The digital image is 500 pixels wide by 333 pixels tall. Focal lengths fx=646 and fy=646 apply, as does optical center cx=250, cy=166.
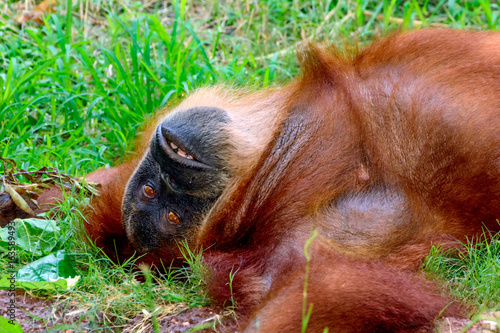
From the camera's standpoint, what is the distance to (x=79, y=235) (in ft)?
11.2

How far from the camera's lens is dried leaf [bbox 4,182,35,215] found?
362 centimetres

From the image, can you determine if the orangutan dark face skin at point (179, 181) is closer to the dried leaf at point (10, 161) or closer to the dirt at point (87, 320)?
the dirt at point (87, 320)

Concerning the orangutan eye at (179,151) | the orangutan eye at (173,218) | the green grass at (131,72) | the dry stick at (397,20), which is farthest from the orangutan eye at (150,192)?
the dry stick at (397,20)

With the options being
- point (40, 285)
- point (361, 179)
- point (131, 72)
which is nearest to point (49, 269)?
point (40, 285)

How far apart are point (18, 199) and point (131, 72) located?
5.09 feet

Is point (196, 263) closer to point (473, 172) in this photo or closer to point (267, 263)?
point (267, 263)

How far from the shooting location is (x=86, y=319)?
9.40ft

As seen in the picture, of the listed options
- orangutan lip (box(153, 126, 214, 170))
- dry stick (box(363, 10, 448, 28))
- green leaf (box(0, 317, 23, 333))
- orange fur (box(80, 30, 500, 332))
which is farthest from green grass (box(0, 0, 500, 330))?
orangutan lip (box(153, 126, 214, 170))

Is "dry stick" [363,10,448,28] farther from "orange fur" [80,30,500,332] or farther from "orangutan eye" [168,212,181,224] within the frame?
"orangutan eye" [168,212,181,224]

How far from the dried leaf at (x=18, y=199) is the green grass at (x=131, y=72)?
208mm

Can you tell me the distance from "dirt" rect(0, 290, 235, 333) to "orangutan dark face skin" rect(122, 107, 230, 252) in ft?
1.49

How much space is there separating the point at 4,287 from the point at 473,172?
7.27ft

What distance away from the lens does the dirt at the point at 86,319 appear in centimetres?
278

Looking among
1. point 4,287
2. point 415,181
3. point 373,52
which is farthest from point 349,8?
point 4,287
